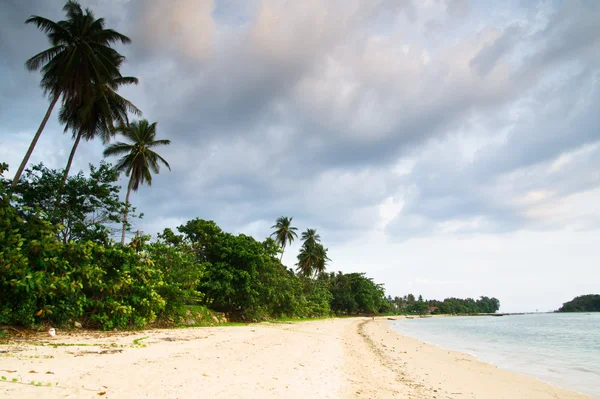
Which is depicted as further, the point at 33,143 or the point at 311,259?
the point at 311,259

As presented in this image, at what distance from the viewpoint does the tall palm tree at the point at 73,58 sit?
16.1 meters

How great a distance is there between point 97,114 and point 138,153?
7.38 m

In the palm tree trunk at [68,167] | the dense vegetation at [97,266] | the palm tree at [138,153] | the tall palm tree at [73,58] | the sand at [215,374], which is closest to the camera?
the sand at [215,374]

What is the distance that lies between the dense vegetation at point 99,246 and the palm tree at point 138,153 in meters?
0.09

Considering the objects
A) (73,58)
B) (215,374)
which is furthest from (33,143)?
(215,374)

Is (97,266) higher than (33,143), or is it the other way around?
(33,143)

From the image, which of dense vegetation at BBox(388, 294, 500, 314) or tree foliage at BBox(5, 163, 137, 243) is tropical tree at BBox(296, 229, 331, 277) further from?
dense vegetation at BBox(388, 294, 500, 314)

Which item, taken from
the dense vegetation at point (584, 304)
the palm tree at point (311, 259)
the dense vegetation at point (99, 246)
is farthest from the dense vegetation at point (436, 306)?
the dense vegetation at point (99, 246)

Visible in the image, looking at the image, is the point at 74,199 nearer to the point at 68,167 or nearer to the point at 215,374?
the point at 68,167

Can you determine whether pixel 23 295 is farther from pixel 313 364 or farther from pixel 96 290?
pixel 313 364

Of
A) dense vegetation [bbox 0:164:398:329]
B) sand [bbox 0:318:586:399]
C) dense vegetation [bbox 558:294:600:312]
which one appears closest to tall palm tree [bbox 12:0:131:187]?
dense vegetation [bbox 0:164:398:329]

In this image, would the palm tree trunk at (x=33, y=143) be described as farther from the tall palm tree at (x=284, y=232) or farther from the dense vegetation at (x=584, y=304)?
the dense vegetation at (x=584, y=304)

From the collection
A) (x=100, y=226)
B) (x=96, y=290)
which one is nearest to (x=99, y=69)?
(x=100, y=226)

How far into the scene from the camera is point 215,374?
5758mm
